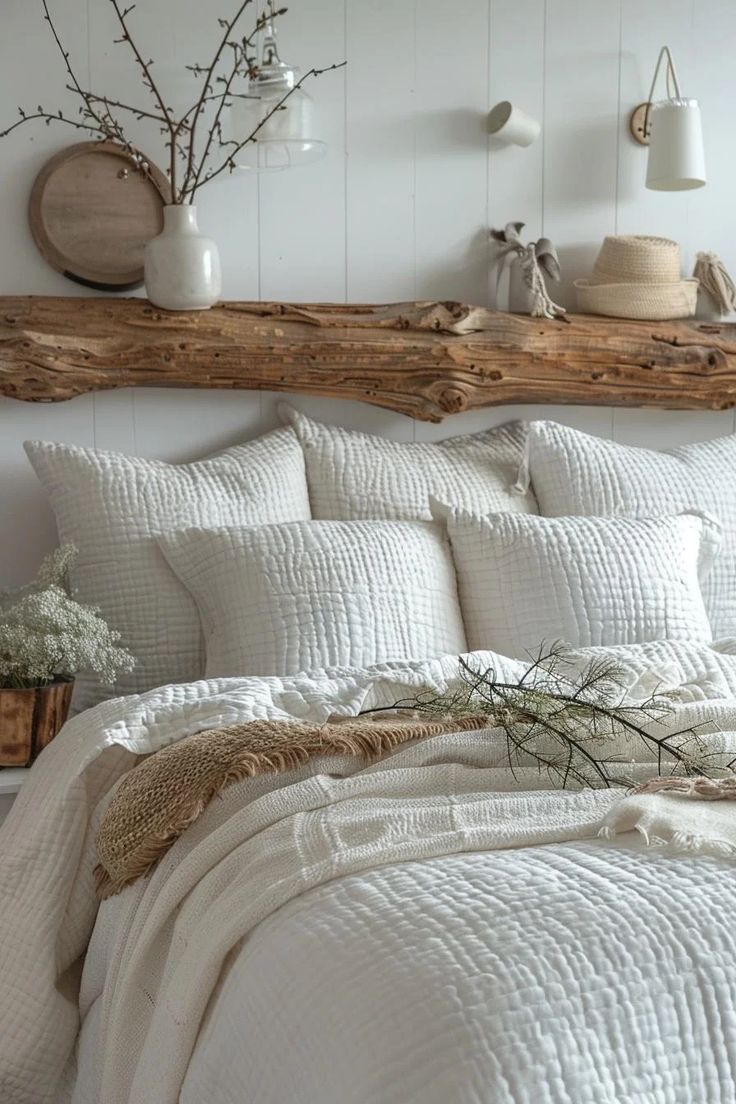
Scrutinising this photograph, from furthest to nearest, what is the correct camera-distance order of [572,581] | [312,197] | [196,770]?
[312,197] → [572,581] → [196,770]

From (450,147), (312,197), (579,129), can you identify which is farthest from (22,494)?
(579,129)

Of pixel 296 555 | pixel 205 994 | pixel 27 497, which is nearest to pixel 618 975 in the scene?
pixel 205 994

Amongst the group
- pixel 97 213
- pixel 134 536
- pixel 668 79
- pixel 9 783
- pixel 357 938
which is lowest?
pixel 9 783

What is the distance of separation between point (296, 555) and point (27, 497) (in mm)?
679

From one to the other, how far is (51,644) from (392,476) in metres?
0.90

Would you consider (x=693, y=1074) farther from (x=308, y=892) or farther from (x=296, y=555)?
(x=296, y=555)

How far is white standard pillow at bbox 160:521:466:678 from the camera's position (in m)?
2.36

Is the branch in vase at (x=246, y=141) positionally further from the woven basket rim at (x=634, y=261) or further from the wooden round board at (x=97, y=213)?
the woven basket rim at (x=634, y=261)

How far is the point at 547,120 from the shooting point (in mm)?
3123

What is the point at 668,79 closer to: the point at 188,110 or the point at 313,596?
the point at 188,110

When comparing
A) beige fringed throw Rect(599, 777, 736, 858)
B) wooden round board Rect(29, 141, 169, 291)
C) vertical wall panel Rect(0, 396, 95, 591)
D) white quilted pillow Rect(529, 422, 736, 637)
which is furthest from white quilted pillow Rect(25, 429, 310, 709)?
beige fringed throw Rect(599, 777, 736, 858)

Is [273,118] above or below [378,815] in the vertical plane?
above

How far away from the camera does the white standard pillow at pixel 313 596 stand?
7.74 ft

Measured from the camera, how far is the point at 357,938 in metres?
1.23
